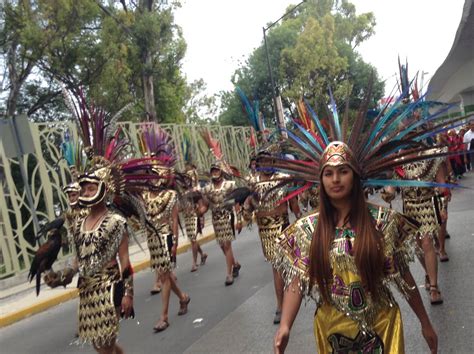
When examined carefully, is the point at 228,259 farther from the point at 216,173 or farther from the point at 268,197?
the point at 268,197

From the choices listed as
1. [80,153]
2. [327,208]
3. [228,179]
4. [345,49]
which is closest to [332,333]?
[327,208]

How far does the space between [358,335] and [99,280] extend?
235 centimetres

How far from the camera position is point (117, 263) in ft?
15.3

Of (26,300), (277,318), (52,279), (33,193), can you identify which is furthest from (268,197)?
(33,193)

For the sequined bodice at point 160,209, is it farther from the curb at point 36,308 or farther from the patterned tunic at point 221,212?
the curb at point 36,308

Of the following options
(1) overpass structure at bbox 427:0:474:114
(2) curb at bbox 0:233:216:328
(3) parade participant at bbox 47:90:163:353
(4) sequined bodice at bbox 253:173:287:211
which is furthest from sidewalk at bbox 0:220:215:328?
(1) overpass structure at bbox 427:0:474:114

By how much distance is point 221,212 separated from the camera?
954 cm

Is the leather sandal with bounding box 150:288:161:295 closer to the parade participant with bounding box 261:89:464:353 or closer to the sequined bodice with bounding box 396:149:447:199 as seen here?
the sequined bodice with bounding box 396:149:447:199

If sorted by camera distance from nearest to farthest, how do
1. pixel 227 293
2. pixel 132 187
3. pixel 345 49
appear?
1. pixel 132 187
2. pixel 227 293
3. pixel 345 49

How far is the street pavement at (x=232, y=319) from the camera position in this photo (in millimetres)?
5465

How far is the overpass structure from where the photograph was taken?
17.3m

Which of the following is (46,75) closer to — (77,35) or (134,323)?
(77,35)

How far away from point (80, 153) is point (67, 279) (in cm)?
118

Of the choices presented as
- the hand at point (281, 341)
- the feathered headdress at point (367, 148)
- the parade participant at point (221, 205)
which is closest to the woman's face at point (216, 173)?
the parade participant at point (221, 205)
